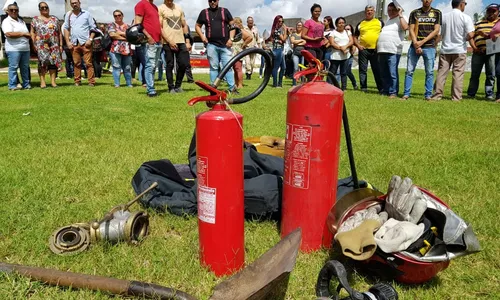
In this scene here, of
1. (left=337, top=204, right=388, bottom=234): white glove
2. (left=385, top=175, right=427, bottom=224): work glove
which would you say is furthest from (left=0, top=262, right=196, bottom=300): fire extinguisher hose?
(left=385, top=175, right=427, bottom=224): work glove

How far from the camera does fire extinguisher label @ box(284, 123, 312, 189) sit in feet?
6.77

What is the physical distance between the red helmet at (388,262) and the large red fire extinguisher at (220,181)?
0.56m

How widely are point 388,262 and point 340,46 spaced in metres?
8.65

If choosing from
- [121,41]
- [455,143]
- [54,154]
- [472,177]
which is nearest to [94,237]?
[54,154]

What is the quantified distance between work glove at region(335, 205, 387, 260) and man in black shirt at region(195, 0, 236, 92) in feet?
18.8

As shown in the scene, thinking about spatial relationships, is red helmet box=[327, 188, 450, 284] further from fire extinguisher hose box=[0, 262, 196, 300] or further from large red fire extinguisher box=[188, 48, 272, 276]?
fire extinguisher hose box=[0, 262, 196, 300]

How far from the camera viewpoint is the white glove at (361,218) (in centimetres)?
207

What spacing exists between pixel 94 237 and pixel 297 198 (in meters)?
1.24

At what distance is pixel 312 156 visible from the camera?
6.81ft

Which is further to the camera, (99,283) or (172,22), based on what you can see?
(172,22)

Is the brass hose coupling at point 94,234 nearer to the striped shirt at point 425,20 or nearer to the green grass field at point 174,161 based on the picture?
the green grass field at point 174,161

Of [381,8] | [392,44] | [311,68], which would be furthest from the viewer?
[381,8]

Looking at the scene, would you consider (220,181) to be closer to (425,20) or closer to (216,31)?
Result: (216,31)

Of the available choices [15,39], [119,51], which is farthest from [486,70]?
[15,39]
